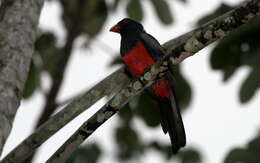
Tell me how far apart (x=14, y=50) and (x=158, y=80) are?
0.94 metres

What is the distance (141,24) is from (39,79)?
0.94 meters

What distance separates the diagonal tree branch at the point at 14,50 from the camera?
9.78 feet

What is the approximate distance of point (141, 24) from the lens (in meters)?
4.83

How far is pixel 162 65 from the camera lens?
273 centimetres

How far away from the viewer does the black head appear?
461 centimetres

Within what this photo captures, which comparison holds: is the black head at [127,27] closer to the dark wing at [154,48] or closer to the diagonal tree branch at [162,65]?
the dark wing at [154,48]

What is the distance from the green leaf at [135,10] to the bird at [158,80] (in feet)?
1.07

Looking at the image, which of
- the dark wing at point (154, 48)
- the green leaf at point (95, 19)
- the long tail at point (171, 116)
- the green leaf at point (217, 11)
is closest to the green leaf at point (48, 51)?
the green leaf at point (95, 19)

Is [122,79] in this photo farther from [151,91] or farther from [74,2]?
[74,2]

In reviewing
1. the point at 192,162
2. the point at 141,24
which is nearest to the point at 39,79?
the point at 141,24

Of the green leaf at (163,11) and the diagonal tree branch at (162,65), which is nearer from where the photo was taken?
the diagonal tree branch at (162,65)

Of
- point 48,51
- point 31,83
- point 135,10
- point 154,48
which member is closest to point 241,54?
point 154,48

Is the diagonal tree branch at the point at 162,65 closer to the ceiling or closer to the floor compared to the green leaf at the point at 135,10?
closer to the ceiling

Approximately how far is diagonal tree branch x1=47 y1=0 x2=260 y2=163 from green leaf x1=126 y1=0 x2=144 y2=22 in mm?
2183
